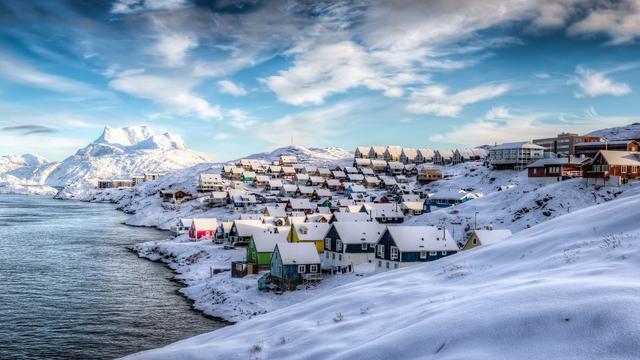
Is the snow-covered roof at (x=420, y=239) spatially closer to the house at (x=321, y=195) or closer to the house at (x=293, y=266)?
the house at (x=293, y=266)

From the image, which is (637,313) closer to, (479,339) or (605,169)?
(479,339)

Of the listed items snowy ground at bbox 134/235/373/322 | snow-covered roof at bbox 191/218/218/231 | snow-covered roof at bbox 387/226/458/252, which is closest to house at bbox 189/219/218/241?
snow-covered roof at bbox 191/218/218/231

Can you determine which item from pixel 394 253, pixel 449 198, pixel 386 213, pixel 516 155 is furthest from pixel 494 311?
pixel 516 155

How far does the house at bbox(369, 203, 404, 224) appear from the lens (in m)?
101

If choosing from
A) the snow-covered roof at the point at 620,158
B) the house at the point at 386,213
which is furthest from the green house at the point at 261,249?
the snow-covered roof at the point at 620,158

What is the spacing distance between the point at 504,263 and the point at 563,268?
15.1 ft

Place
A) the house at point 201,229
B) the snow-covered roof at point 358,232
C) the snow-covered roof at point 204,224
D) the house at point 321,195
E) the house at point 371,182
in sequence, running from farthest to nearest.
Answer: the house at point 371,182
the house at point 321,195
the snow-covered roof at point 204,224
the house at point 201,229
the snow-covered roof at point 358,232

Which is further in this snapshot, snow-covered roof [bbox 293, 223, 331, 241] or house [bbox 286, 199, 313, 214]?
house [bbox 286, 199, 313, 214]

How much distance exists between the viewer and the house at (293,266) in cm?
5412

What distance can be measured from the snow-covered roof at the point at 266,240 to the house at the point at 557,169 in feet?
192

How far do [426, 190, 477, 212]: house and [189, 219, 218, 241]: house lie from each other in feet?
160

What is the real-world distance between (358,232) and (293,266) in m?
11.1

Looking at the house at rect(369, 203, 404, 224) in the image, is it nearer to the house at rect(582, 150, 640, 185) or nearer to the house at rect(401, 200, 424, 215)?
the house at rect(401, 200, 424, 215)

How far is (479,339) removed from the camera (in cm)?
1141
